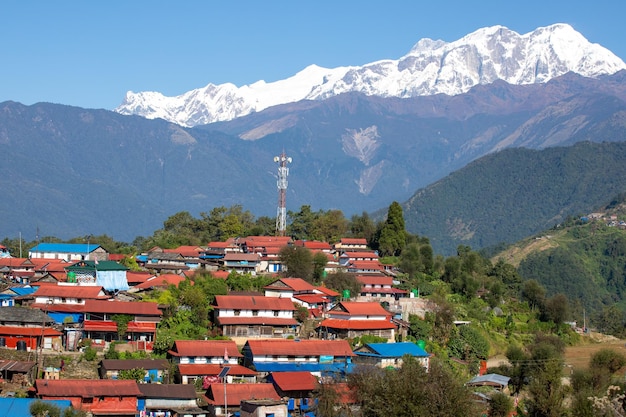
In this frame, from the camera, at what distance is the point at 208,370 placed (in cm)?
4612

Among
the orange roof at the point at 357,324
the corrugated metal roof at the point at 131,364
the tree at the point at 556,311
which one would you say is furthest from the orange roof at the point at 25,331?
the tree at the point at 556,311

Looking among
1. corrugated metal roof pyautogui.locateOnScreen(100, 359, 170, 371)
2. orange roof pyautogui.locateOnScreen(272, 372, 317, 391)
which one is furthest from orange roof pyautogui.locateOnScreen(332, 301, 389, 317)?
corrugated metal roof pyautogui.locateOnScreen(100, 359, 170, 371)

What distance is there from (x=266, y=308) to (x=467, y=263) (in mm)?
33492

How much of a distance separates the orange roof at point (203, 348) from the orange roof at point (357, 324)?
8280 millimetres

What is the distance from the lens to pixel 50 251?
75.1 metres

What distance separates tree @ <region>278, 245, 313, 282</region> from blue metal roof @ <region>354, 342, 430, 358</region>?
14.5 m

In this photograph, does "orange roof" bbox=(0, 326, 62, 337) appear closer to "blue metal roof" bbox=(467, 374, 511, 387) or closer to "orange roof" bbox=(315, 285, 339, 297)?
"orange roof" bbox=(315, 285, 339, 297)

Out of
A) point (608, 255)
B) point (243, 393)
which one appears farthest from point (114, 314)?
point (608, 255)

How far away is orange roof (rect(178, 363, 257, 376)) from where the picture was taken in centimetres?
4566

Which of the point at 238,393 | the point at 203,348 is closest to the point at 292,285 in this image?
the point at 203,348

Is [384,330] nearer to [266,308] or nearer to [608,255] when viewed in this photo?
[266,308]

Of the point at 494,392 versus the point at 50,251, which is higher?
the point at 50,251

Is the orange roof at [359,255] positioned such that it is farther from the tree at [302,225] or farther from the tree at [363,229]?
the tree at [302,225]

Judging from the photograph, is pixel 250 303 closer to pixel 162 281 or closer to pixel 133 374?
pixel 162 281
